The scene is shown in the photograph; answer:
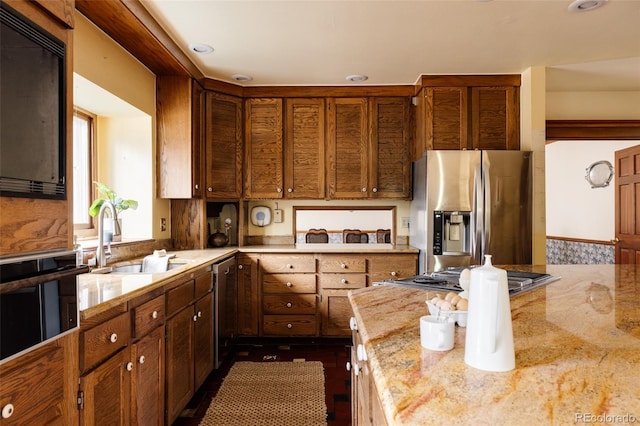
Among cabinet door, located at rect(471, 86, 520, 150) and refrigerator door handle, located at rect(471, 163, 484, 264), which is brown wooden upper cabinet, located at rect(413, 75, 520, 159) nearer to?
cabinet door, located at rect(471, 86, 520, 150)

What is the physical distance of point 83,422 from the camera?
1.25 meters

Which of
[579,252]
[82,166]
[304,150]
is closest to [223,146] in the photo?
[304,150]

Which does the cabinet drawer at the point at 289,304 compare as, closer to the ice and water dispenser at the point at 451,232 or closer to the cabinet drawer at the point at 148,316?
the ice and water dispenser at the point at 451,232

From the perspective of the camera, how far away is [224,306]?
9.86 feet

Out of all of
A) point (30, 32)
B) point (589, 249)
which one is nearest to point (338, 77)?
point (30, 32)

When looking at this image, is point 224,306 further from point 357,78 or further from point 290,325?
point 357,78

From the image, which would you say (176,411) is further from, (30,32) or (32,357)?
(30,32)

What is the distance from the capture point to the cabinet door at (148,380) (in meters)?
1.63

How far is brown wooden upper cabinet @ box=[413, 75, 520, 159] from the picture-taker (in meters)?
3.37

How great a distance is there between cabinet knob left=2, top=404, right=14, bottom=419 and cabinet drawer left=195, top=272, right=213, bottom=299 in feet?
4.69

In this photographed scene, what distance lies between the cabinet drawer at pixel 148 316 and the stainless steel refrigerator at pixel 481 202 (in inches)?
85.1

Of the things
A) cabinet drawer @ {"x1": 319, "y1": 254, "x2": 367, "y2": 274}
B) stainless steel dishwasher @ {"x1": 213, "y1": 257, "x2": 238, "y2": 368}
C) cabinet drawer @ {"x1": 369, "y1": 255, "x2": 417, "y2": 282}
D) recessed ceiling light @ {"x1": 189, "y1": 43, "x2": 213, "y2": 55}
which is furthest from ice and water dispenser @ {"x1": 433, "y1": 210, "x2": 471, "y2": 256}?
recessed ceiling light @ {"x1": 189, "y1": 43, "x2": 213, "y2": 55}

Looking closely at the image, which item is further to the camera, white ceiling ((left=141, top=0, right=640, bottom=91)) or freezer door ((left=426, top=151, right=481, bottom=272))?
freezer door ((left=426, top=151, right=481, bottom=272))

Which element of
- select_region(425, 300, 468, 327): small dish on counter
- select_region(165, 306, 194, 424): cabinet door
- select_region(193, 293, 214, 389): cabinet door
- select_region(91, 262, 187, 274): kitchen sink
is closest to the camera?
select_region(425, 300, 468, 327): small dish on counter
